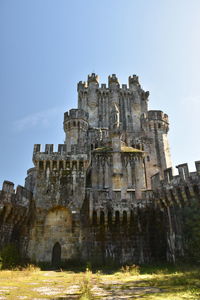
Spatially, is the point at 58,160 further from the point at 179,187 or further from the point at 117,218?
the point at 179,187

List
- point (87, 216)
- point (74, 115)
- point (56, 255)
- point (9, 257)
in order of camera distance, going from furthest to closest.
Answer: point (74, 115), point (87, 216), point (56, 255), point (9, 257)

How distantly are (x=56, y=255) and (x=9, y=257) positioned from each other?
Answer: 3312mm

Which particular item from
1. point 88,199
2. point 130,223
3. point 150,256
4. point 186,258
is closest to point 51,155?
point 88,199

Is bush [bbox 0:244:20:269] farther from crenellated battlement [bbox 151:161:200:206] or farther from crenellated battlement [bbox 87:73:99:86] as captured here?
crenellated battlement [bbox 87:73:99:86]

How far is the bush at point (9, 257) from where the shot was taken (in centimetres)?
1700

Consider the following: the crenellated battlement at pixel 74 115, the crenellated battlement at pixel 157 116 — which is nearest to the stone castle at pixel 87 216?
the crenellated battlement at pixel 74 115

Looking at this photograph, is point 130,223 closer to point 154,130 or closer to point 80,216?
point 80,216

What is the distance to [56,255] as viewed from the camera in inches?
736

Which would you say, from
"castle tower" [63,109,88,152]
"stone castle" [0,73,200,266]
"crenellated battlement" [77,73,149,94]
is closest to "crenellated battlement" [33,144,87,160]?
"stone castle" [0,73,200,266]

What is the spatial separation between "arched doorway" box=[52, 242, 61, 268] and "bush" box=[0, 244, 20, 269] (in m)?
2.49

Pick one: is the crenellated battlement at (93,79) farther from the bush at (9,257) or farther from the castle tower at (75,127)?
the bush at (9,257)

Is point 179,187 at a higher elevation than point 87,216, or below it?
higher

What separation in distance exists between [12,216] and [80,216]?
5108 millimetres

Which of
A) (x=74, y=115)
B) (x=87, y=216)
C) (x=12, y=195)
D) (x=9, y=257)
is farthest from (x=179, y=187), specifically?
(x=74, y=115)
